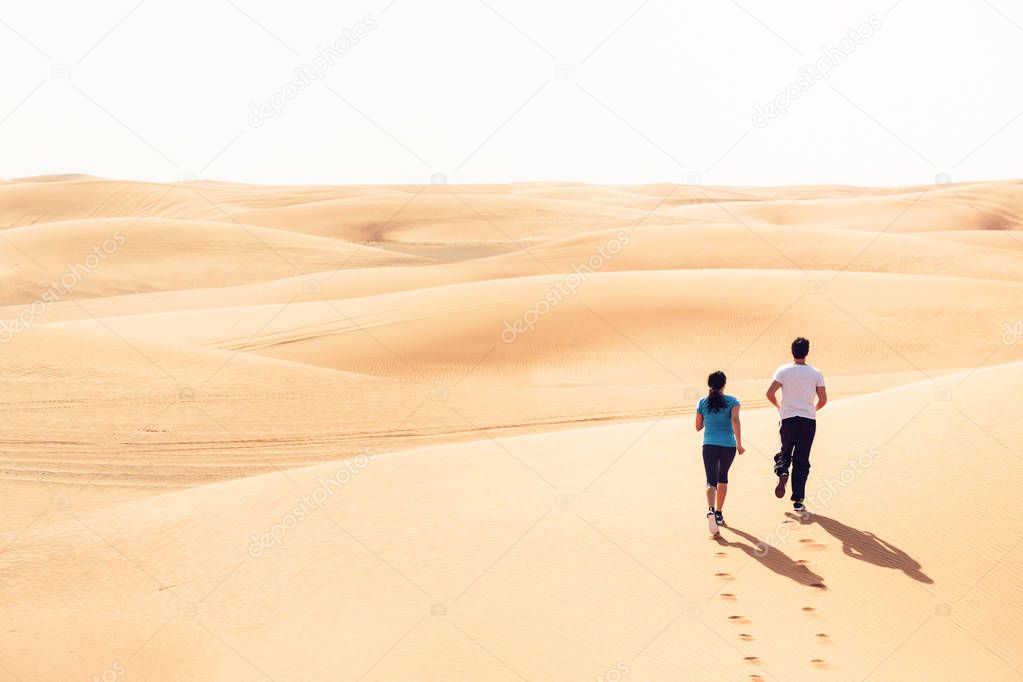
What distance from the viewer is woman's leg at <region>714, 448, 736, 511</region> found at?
7395 mm

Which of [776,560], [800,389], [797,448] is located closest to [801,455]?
[797,448]

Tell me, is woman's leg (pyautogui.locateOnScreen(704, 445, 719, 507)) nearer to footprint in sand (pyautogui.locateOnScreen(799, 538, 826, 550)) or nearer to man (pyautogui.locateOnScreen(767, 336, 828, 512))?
man (pyautogui.locateOnScreen(767, 336, 828, 512))

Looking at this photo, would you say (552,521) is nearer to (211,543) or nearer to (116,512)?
(211,543)

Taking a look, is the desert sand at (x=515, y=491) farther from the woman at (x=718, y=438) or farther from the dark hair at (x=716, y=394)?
the dark hair at (x=716, y=394)

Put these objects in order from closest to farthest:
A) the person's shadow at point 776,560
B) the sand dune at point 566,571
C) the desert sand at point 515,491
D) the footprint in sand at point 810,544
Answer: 1. the sand dune at point 566,571
2. the desert sand at point 515,491
3. the person's shadow at point 776,560
4. the footprint in sand at point 810,544

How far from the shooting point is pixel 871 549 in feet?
22.8

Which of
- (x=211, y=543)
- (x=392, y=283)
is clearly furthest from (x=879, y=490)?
(x=392, y=283)

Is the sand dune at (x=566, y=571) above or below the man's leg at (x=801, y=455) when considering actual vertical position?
below

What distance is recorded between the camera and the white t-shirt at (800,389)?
24.8 feet

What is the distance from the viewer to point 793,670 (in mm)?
→ 5703

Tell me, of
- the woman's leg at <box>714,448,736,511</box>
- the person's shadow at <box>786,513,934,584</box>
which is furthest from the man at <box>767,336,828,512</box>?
the woman's leg at <box>714,448,736,511</box>

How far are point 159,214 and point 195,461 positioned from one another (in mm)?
60771

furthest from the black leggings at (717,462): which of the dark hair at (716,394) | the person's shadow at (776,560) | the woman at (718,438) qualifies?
the person's shadow at (776,560)

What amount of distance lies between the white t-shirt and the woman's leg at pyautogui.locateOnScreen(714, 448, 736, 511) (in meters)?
0.63
